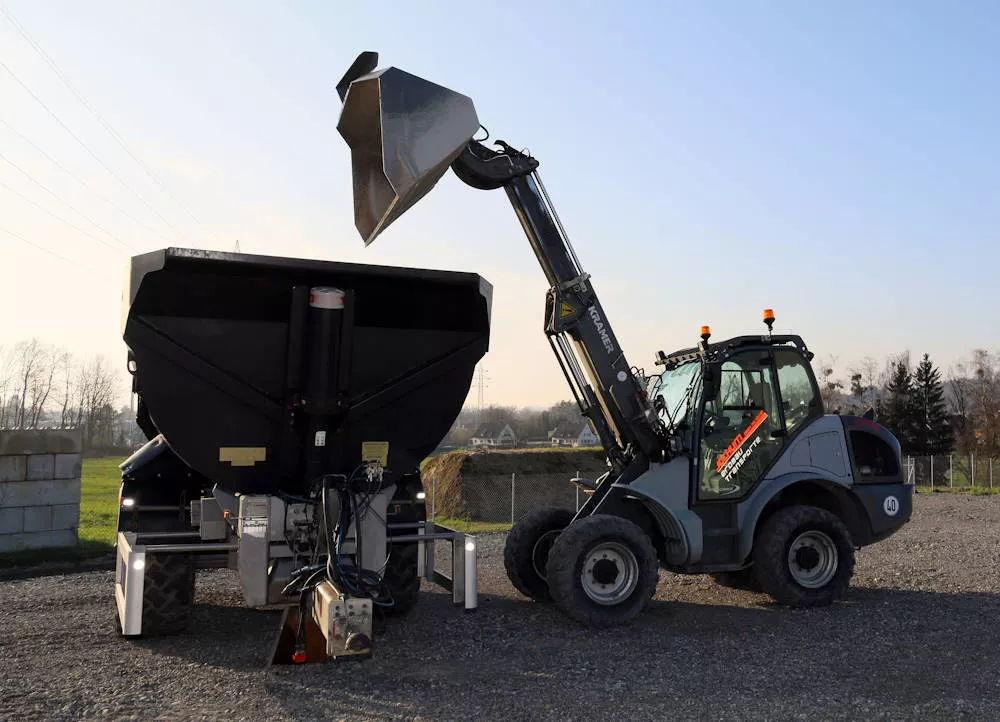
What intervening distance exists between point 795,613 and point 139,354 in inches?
247

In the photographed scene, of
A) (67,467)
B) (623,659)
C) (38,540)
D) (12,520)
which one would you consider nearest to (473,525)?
(67,467)

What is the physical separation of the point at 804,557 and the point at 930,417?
151ft

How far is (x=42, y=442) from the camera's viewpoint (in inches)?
441

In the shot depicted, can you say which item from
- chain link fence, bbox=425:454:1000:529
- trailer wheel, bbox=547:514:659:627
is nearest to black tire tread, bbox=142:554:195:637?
trailer wheel, bbox=547:514:659:627

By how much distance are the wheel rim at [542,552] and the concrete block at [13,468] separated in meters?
7.39

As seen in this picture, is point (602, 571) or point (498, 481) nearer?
point (602, 571)

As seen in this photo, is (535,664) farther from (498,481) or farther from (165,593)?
(498,481)

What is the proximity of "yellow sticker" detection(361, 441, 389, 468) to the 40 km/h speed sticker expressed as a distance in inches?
214

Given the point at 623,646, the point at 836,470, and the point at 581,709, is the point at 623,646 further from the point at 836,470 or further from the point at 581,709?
the point at 836,470

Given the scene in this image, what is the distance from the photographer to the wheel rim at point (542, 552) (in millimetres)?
8234

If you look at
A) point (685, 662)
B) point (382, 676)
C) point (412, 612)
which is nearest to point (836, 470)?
point (685, 662)

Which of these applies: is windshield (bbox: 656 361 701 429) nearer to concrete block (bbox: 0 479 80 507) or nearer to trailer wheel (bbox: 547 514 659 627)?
trailer wheel (bbox: 547 514 659 627)

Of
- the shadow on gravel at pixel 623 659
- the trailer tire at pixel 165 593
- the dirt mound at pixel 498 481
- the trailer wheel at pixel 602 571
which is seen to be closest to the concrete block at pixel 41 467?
the shadow on gravel at pixel 623 659

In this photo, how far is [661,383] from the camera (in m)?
8.94
